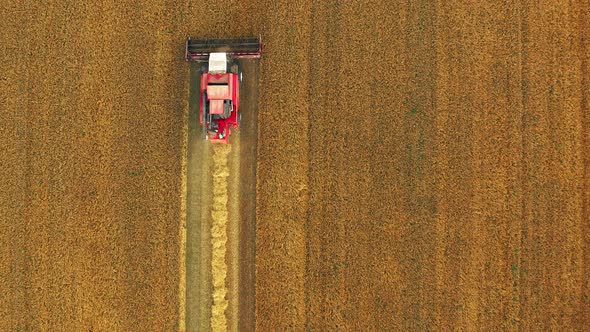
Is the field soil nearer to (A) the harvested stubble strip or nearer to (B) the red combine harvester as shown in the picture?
(A) the harvested stubble strip

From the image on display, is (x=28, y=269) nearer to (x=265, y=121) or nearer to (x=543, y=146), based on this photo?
(x=265, y=121)

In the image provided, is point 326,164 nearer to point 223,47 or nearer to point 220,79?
point 220,79

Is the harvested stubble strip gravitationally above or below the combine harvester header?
below

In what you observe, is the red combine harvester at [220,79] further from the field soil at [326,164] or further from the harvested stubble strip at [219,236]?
the harvested stubble strip at [219,236]

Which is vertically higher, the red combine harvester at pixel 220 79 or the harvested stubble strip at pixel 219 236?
the red combine harvester at pixel 220 79

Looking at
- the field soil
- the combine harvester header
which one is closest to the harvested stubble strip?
the field soil

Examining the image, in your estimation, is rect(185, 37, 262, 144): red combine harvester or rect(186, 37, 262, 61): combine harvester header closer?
rect(185, 37, 262, 144): red combine harvester

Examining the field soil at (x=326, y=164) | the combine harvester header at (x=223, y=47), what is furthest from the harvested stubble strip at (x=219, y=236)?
the combine harvester header at (x=223, y=47)
